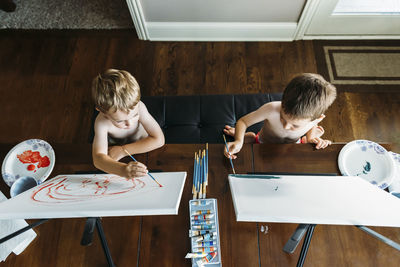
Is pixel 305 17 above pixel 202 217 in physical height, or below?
above

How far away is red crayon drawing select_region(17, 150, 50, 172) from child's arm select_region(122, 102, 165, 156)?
33 centimetres

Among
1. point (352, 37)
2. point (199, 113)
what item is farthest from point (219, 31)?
point (352, 37)

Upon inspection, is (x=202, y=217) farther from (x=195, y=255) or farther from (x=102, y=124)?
(x=102, y=124)

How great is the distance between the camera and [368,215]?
603 mm

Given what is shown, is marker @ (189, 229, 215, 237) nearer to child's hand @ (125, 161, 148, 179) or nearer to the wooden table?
the wooden table

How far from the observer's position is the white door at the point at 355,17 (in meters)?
1.93

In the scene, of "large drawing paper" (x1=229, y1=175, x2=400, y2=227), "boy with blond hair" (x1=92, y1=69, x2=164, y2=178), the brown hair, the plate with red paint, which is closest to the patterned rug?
the brown hair

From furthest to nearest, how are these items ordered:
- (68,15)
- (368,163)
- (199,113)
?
(68,15) → (199,113) → (368,163)

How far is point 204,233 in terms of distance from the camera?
0.86 m

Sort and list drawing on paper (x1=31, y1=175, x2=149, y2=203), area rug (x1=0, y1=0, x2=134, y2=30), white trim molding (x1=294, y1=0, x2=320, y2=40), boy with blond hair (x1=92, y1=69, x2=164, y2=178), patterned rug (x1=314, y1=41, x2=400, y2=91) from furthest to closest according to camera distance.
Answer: area rug (x1=0, y1=0, x2=134, y2=30), patterned rug (x1=314, y1=41, x2=400, y2=91), white trim molding (x1=294, y1=0, x2=320, y2=40), boy with blond hair (x1=92, y1=69, x2=164, y2=178), drawing on paper (x1=31, y1=175, x2=149, y2=203)

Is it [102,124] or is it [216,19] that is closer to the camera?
[102,124]

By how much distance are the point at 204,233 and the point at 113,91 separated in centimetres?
60

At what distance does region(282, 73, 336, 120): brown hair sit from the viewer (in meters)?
0.95

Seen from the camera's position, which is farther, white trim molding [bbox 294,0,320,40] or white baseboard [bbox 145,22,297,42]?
white baseboard [bbox 145,22,297,42]
